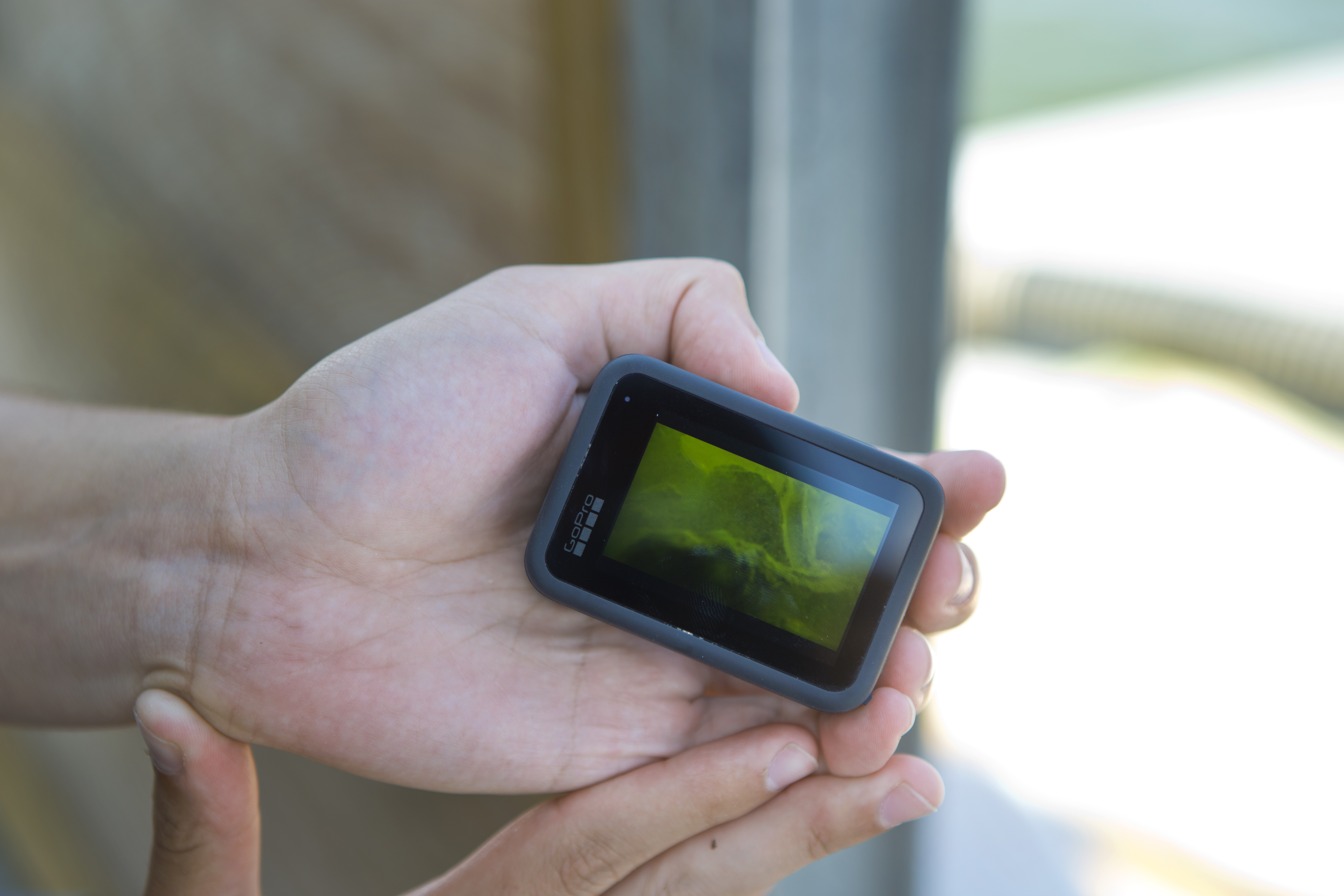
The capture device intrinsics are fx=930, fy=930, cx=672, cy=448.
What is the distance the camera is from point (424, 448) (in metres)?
0.80

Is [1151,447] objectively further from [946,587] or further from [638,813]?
[638,813]

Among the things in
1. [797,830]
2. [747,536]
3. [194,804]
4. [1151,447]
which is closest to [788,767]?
[797,830]

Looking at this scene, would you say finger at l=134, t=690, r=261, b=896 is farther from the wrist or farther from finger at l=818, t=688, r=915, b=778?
finger at l=818, t=688, r=915, b=778

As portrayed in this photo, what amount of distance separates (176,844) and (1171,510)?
5.74 feet

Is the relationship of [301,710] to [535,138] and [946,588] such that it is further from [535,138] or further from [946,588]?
[535,138]

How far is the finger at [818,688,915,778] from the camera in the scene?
0.74 metres

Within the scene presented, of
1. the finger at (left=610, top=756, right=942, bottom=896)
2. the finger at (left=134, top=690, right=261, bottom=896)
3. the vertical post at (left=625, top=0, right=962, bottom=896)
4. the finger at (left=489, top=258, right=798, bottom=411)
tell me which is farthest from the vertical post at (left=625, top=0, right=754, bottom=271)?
the finger at (left=134, top=690, right=261, bottom=896)

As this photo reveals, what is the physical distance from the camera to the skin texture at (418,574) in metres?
0.80

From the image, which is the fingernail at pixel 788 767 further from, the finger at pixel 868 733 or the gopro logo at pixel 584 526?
the gopro logo at pixel 584 526

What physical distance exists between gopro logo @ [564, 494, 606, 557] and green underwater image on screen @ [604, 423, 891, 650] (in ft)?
0.06

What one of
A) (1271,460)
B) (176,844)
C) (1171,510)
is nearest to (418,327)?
(176,844)

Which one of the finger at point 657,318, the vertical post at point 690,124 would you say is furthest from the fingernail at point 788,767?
the vertical post at point 690,124

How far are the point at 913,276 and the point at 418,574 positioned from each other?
0.70m

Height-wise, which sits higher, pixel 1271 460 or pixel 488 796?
pixel 1271 460
